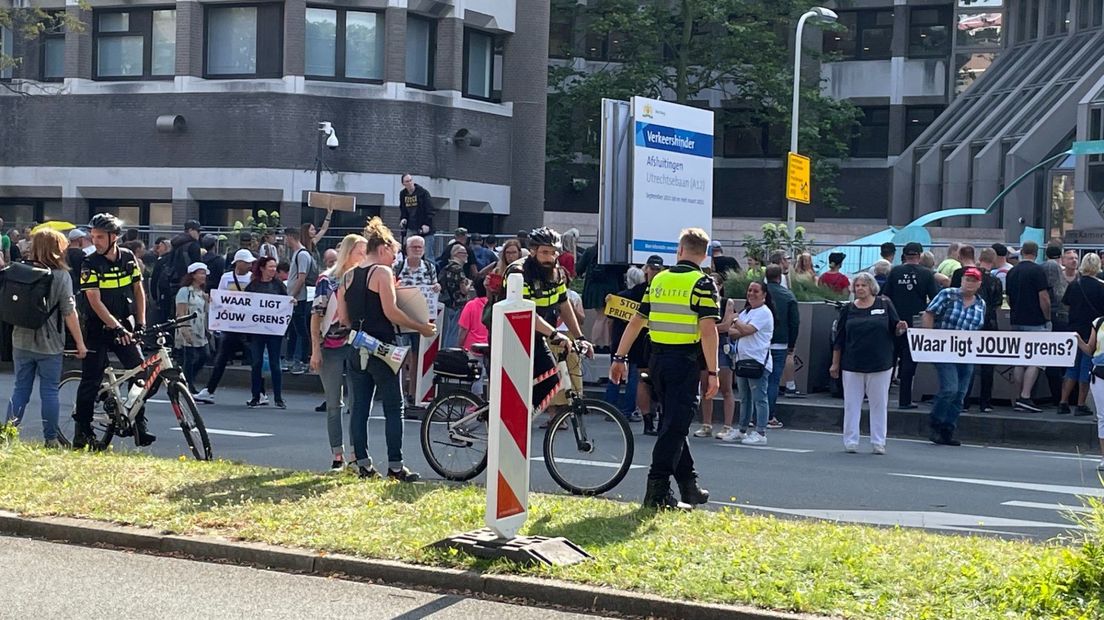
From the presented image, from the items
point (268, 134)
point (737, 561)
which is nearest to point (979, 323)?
point (737, 561)

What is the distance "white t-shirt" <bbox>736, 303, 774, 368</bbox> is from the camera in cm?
1530

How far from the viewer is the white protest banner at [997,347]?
53.6 ft

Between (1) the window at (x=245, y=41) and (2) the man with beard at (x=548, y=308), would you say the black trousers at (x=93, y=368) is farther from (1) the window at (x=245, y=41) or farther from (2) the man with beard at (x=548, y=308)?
(1) the window at (x=245, y=41)

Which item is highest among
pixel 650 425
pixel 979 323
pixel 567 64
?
pixel 567 64

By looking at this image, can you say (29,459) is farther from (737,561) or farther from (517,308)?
(737,561)

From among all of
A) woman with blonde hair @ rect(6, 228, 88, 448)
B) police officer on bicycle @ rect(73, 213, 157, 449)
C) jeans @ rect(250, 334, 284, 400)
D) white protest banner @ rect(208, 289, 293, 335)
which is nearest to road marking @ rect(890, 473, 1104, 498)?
police officer on bicycle @ rect(73, 213, 157, 449)

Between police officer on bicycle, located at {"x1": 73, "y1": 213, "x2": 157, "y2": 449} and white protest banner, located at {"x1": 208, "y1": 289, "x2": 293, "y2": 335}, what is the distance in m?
5.72

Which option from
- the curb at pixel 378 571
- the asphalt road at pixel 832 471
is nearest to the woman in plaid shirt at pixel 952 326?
A: the asphalt road at pixel 832 471

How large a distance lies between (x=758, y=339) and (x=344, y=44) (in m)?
22.3

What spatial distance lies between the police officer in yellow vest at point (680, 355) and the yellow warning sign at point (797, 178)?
17.0m

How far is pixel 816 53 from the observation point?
151ft

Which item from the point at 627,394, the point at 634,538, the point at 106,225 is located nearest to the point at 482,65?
the point at 627,394

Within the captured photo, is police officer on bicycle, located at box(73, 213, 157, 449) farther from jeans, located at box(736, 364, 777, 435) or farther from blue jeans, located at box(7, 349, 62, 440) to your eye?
jeans, located at box(736, 364, 777, 435)

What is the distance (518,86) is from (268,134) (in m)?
6.81
